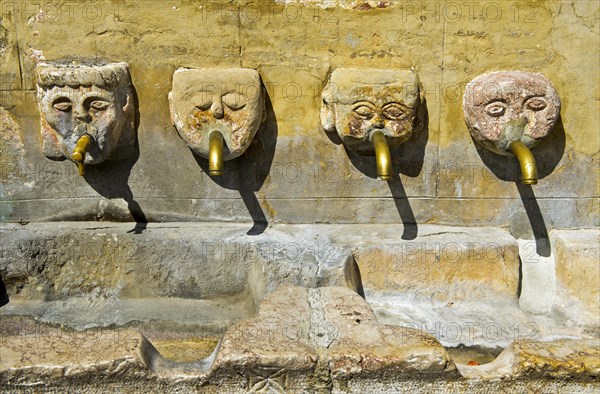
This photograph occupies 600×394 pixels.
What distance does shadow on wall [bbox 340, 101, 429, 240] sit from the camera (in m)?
3.41

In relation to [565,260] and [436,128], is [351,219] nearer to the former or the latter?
[436,128]

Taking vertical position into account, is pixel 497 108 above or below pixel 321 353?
above

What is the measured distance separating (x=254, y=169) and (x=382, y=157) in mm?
765

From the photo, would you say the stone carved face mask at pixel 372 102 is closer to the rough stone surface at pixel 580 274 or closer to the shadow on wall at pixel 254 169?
the shadow on wall at pixel 254 169

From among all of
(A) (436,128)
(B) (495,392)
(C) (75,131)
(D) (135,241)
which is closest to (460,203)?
(A) (436,128)

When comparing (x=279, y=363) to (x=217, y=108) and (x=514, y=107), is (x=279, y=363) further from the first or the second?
(x=514, y=107)

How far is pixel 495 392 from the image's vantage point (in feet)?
7.58

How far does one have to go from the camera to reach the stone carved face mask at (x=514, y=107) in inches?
125

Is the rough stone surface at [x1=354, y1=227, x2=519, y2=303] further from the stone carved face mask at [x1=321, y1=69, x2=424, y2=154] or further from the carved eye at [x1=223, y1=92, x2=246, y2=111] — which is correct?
the carved eye at [x1=223, y1=92, x2=246, y2=111]

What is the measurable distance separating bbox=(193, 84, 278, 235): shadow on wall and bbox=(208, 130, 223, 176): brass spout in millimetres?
266

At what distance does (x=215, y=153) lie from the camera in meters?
3.05

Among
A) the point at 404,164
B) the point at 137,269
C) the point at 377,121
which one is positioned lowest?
the point at 137,269

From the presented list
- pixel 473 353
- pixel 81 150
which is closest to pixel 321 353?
pixel 473 353

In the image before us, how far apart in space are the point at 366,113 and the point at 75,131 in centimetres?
146
